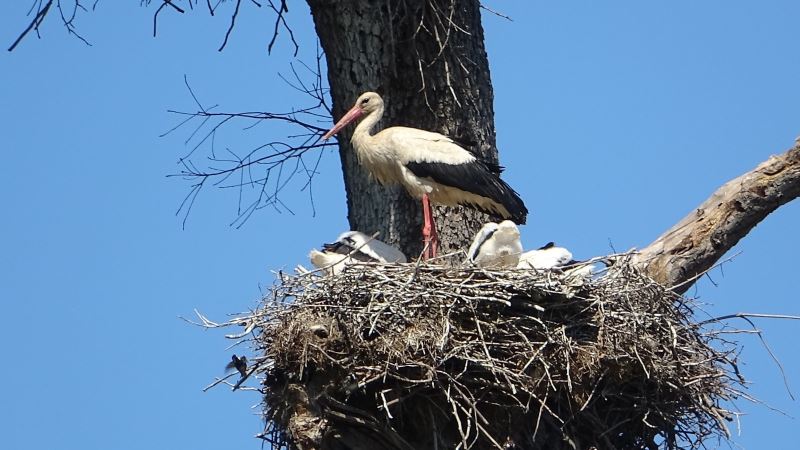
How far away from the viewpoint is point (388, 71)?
10.8 m

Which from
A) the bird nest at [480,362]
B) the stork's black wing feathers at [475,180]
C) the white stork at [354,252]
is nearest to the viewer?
the bird nest at [480,362]

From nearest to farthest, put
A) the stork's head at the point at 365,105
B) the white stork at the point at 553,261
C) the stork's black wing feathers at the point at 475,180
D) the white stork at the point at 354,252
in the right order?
the white stork at the point at 553,261, the white stork at the point at 354,252, the stork's black wing feathers at the point at 475,180, the stork's head at the point at 365,105

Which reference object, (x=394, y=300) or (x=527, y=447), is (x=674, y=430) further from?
(x=394, y=300)

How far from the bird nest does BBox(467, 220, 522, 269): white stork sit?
2.28 ft

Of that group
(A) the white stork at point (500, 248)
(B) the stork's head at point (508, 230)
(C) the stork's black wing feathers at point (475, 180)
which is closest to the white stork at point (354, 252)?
(A) the white stork at point (500, 248)

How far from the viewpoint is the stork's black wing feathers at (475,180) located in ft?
34.4

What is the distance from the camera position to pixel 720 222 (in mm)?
9219

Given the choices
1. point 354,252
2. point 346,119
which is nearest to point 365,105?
point 346,119

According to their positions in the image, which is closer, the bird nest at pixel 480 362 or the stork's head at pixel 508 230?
the bird nest at pixel 480 362

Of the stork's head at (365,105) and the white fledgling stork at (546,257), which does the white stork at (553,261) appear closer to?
the white fledgling stork at (546,257)

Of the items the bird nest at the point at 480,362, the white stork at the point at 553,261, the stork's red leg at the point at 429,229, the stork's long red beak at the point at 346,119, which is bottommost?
the bird nest at the point at 480,362

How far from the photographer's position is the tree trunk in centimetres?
1067

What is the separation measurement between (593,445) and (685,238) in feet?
4.32

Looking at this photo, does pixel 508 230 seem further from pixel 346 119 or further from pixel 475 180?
pixel 346 119
